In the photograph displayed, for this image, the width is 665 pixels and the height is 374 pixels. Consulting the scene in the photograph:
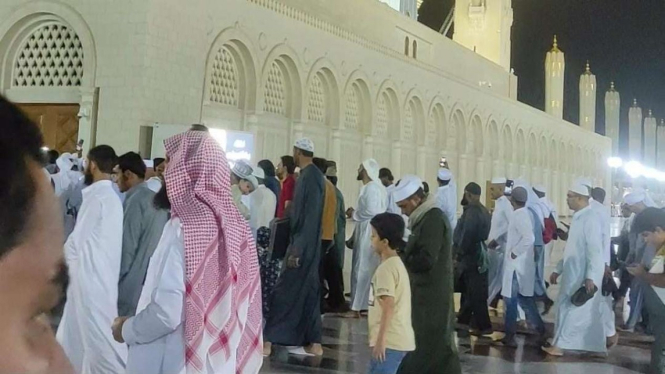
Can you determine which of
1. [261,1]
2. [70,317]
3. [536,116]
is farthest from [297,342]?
[536,116]

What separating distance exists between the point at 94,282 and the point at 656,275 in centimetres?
332

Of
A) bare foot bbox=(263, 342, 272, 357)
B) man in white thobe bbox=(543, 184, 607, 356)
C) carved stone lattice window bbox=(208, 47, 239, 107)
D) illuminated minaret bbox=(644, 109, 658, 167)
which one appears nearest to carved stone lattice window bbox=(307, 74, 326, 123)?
carved stone lattice window bbox=(208, 47, 239, 107)

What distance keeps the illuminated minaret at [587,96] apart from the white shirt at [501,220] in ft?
105

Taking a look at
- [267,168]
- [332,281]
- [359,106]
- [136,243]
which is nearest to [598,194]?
[332,281]

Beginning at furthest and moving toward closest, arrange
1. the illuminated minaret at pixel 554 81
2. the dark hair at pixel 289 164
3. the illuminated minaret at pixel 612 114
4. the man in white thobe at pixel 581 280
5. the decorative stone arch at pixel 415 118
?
the illuminated minaret at pixel 612 114 < the illuminated minaret at pixel 554 81 < the decorative stone arch at pixel 415 118 < the dark hair at pixel 289 164 < the man in white thobe at pixel 581 280

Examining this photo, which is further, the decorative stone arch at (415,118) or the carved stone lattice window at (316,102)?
the decorative stone arch at (415,118)

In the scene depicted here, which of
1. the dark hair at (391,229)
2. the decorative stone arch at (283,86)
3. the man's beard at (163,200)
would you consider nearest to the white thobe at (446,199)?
the dark hair at (391,229)

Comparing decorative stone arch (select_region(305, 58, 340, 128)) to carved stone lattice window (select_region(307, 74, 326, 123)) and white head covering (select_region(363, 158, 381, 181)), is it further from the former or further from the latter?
white head covering (select_region(363, 158, 381, 181))

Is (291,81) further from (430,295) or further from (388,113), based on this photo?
(430,295)

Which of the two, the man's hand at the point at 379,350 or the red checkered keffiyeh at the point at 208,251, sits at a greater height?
the red checkered keffiyeh at the point at 208,251

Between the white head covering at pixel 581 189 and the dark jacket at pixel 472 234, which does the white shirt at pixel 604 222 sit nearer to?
the white head covering at pixel 581 189

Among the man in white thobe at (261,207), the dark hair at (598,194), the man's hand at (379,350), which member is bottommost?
the man's hand at (379,350)

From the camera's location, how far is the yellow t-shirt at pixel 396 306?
3.40 metres

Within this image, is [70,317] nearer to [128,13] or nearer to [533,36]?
[128,13]
